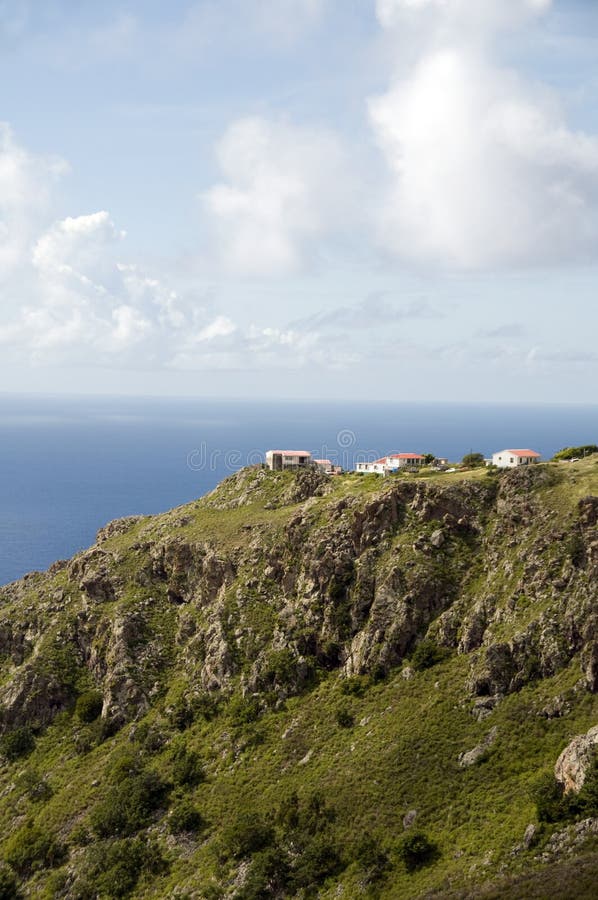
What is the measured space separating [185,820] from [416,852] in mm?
22141

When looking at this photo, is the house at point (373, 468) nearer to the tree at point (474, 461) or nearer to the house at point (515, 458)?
the tree at point (474, 461)

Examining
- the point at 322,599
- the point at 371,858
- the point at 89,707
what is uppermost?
the point at 322,599

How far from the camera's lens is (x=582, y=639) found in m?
64.5

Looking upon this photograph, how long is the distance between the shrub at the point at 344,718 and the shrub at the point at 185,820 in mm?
15447

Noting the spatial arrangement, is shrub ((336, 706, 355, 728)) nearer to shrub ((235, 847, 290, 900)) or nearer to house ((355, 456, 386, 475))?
shrub ((235, 847, 290, 900))

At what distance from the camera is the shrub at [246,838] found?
192ft

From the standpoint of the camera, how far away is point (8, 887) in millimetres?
63156

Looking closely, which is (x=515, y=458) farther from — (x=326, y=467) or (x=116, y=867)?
(x=116, y=867)

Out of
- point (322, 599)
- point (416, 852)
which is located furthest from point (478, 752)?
point (322, 599)

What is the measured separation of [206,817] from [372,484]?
1819 inches

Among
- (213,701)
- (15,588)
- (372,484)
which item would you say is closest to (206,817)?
(213,701)

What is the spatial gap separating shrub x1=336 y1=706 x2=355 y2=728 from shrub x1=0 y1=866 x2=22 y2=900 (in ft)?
106

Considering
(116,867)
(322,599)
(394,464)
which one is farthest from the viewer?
(394,464)

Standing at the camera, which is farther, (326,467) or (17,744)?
(326,467)
